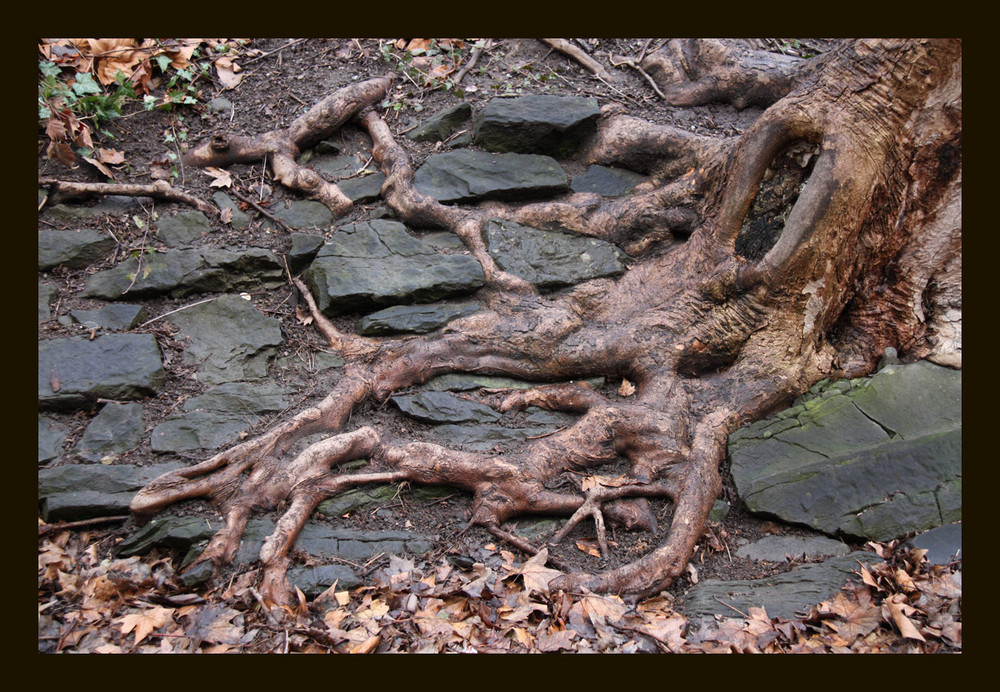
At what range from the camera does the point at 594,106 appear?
646 cm

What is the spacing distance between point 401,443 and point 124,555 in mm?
1833

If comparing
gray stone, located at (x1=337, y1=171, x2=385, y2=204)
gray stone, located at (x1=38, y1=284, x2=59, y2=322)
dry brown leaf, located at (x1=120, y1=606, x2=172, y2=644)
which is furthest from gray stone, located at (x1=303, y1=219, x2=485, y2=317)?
dry brown leaf, located at (x1=120, y1=606, x2=172, y2=644)

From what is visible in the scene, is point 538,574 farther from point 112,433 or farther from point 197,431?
point 112,433

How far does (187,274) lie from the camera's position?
5.30 meters

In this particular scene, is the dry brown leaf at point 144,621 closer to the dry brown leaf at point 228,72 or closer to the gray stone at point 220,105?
the gray stone at point 220,105

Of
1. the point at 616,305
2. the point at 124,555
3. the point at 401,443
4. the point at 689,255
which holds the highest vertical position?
the point at 689,255

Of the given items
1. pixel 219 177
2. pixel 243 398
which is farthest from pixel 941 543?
pixel 219 177

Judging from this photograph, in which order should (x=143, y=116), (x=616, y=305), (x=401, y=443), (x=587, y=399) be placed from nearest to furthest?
1. (x=401, y=443)
2. (x=587, y=399)
3. (x=616, y=305)
4. (x=143, y=116)

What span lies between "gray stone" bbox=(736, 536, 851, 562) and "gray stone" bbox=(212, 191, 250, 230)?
196 inches

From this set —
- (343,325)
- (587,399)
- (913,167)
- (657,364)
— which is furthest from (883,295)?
(343,325)

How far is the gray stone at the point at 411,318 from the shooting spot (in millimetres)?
5238

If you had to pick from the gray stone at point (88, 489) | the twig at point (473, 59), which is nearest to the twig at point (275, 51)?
the twig at point (473, 59)

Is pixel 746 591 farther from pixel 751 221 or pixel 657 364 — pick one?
pixel 751 221

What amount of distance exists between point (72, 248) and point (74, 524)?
246cm
